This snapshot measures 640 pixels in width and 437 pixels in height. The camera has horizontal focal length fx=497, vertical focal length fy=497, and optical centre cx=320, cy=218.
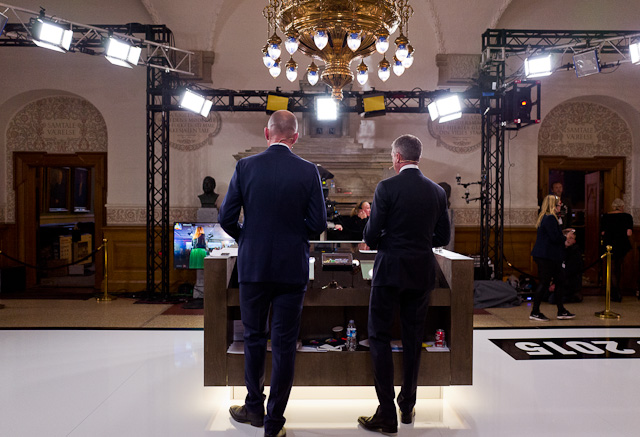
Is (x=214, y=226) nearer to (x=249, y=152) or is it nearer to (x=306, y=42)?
(x=249, y=152)

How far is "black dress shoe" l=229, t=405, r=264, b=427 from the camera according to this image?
301 centimetres

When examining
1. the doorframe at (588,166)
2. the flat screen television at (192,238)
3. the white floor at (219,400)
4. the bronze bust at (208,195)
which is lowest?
the white floor at (219,400)

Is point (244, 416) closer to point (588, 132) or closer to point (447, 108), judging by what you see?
point (447, 108)

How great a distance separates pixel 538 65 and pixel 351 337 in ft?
19.3

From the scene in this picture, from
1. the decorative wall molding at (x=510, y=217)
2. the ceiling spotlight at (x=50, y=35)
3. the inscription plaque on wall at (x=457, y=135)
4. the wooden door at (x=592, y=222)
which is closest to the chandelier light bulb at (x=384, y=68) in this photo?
the ceiling spotlight at (x=50, y=35)

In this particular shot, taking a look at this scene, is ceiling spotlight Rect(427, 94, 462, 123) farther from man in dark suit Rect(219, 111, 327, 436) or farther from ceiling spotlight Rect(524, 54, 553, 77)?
man in dark suit Rect(219, 111, 327, 436)

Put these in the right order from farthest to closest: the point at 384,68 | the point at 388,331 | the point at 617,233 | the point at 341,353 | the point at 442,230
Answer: the point at 617,233 → the point at 384,68 → the point at 341,353 → the point at 442,230 → the point at 388,331

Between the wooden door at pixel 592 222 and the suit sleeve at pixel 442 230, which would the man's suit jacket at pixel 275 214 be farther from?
the wooden door at pixel 592 222

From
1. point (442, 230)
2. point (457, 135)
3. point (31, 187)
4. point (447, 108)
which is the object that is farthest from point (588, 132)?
point (31, 187)

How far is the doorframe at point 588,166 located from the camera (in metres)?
9.84

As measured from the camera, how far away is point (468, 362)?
3312mm

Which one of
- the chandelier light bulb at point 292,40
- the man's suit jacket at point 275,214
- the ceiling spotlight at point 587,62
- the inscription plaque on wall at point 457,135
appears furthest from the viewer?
the inscription plaque on wall at point 457,135

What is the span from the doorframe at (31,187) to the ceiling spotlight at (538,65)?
7690mm

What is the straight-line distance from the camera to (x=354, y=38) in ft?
13.0
